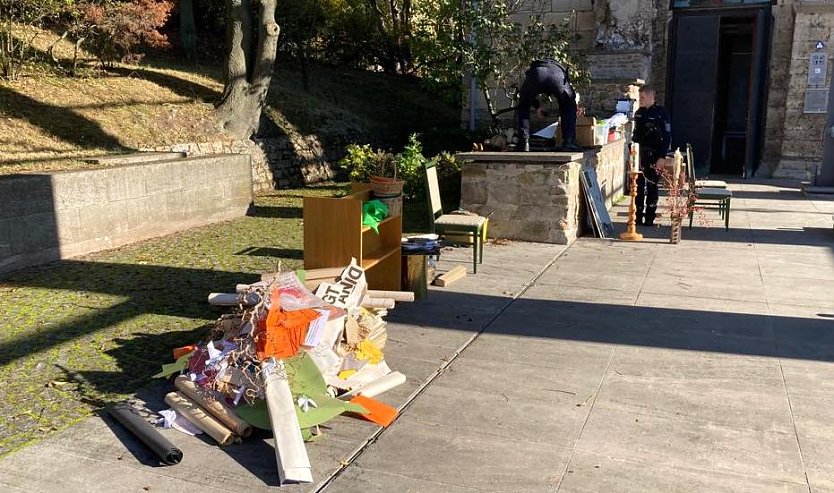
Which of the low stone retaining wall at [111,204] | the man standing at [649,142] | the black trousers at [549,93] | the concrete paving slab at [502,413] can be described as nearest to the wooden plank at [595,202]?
the black trousers at [549,93]

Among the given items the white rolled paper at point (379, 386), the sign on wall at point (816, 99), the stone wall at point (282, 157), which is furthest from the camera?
the sign on wall at point (816, 99)

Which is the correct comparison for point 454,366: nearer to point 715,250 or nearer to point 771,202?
point 715,250

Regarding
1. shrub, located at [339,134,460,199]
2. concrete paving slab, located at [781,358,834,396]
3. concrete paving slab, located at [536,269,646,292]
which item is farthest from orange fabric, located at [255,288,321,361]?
shrub, located at [339,134,460,199]

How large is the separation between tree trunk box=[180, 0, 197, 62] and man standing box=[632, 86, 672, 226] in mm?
13043

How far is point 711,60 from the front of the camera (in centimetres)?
1725

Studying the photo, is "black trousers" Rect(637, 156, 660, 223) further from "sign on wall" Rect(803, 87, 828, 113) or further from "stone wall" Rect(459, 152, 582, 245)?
"sign on wall" Rect(803, 87, 828, 113)

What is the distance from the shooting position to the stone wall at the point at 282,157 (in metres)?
14.7

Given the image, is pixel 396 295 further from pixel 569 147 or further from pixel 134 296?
pixel 569 147

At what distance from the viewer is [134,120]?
13492 mm

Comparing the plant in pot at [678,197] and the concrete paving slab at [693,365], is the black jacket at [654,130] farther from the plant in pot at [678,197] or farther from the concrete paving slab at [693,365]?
the concrete paving slab at [693,365]

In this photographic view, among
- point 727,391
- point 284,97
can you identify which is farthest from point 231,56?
point 727,391

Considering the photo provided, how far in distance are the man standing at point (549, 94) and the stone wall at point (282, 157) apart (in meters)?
6.47

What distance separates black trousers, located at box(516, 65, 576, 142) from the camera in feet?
31.9

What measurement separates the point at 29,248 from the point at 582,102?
1119cm
